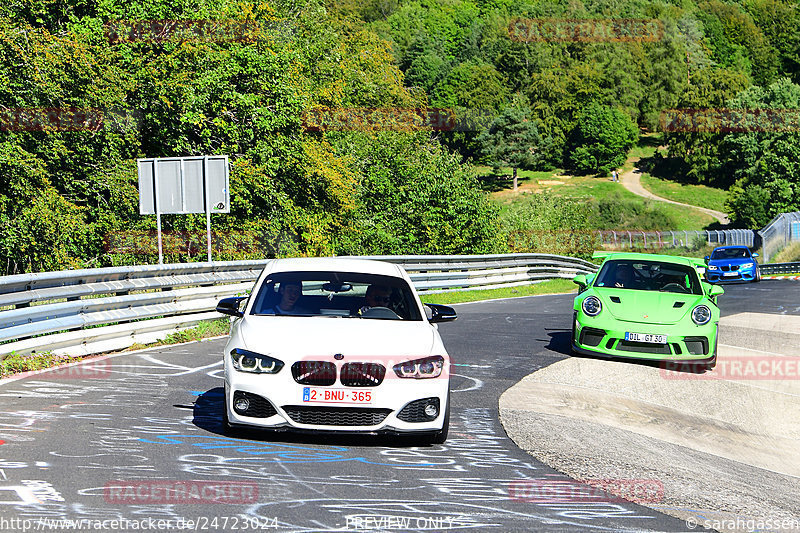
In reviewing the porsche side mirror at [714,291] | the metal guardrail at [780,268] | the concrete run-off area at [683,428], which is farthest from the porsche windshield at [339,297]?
the metal guardrail at [780,268]

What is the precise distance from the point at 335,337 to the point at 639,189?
118814mm

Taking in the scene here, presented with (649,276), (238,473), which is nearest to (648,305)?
(649,276)

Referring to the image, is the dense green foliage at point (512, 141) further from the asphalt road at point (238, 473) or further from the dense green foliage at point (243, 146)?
the asphalt road at point (238, 473)

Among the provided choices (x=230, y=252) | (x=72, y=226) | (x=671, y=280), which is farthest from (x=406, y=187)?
(x=671, y=280)

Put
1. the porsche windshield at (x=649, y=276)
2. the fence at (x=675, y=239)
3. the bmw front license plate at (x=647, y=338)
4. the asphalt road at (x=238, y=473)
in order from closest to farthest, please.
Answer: the asphalt road at (x=238, y=473) → the bmw front license plate at (x=647, y=338) → the porsche windshield at (x=649, y=276) → the fence at (x=675, y=239)

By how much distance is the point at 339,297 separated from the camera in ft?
27.1

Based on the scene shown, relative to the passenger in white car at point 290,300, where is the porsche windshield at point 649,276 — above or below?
below

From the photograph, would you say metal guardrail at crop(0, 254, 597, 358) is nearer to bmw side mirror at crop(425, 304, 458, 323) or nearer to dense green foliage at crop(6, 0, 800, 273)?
bmw side mirror at crop(425, 304, 458, 323)

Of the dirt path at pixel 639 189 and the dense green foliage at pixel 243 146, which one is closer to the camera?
the dense green foliage at pixel 243 146

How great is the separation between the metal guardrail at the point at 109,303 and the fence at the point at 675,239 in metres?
57.2

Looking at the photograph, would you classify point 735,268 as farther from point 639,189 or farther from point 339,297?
point 639,189

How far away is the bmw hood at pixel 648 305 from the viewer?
12.6 meters

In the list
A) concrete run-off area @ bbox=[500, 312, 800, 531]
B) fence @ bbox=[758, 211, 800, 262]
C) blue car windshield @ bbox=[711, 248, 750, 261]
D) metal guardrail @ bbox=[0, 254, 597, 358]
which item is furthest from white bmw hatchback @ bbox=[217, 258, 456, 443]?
fence @ bbox=[758, 211, 800, 262]

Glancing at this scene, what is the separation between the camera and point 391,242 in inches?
1708
